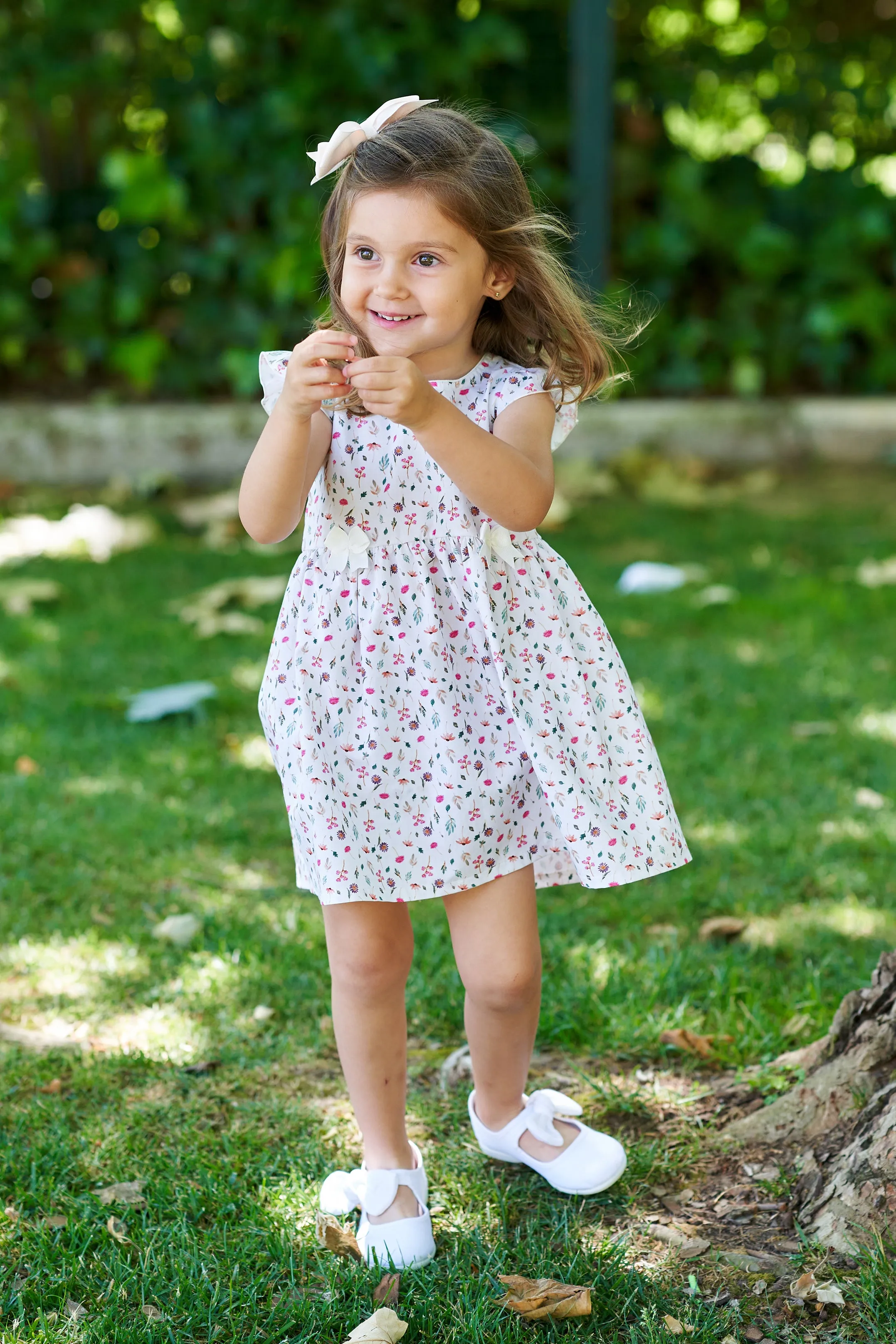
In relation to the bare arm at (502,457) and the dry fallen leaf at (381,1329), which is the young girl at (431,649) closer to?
the bare arm at (502,457)

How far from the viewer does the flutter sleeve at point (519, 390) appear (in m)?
1.86

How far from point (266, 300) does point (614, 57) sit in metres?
1.90

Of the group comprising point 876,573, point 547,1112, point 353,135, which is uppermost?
point 353,135

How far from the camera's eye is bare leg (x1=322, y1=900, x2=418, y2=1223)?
74.5 inches

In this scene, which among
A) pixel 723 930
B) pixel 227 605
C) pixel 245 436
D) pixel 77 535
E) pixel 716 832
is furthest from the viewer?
pixel 245 436

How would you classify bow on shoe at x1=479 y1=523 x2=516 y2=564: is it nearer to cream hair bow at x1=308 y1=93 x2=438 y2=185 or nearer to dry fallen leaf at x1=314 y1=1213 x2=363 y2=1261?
cream hair bow at x1=308 y1=93 x2=438 y2=185

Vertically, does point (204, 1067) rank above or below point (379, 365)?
below

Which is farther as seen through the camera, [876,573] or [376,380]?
→ [876,573]

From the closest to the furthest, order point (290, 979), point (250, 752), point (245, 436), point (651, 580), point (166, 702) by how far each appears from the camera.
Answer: point (290, 979)
point (250, 752)
point (166, 702)
point (651, 580)
point (245, 436)

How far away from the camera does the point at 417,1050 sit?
7.61 ft

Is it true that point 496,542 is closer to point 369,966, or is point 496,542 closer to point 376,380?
point 376,380

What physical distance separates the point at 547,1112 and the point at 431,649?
2.25 feet

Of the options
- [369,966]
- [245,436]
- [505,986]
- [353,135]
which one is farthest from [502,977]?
[245,436]

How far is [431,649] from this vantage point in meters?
1.84
